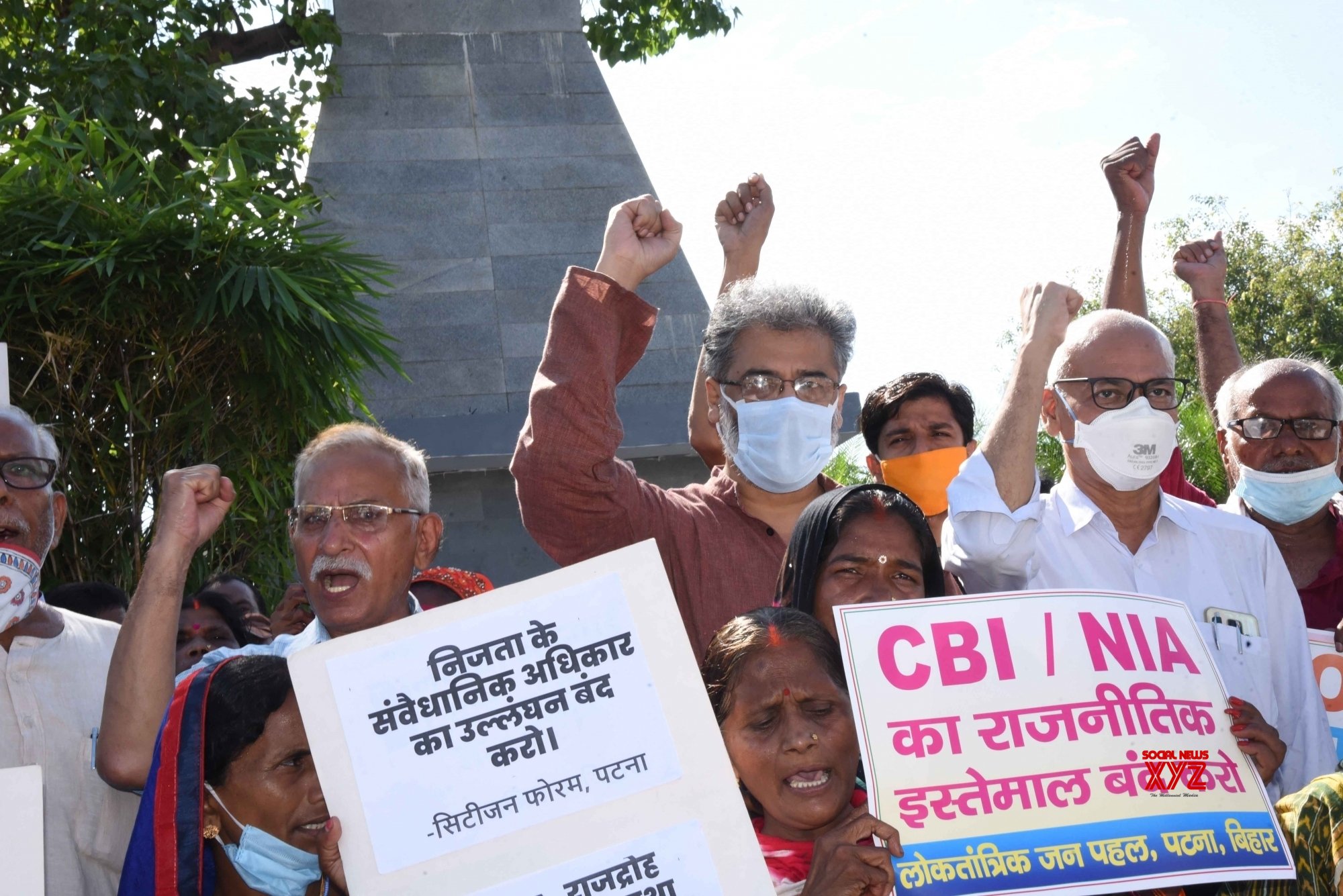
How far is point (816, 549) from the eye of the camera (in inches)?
A: 120

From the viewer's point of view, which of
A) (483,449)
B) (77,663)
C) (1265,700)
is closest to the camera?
(1265,700)

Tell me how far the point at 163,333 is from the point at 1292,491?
4787mm

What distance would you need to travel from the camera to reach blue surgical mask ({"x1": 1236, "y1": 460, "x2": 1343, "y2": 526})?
387 cm

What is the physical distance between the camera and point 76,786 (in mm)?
3184

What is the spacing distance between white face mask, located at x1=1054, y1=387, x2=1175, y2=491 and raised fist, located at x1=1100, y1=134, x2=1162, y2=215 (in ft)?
4.80

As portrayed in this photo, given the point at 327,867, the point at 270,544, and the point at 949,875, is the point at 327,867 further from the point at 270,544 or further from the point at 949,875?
the point at 270,544

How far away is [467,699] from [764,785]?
0.59m

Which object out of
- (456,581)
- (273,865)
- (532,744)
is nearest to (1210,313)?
(456,581)

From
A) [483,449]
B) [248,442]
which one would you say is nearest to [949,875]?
[248,442]

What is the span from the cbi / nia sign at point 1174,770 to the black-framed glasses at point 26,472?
2.66 m

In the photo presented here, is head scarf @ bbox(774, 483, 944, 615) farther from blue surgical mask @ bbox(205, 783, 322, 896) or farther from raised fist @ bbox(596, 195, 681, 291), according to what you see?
blue surgical mask @ bbox(205, 783, 322, 896)

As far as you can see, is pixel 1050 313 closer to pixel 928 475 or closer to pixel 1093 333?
pixel 1093 333

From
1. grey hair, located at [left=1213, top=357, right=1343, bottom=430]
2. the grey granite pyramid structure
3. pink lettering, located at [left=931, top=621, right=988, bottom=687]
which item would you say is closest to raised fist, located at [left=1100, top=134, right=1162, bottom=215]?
grey hair, located at [left=1213, top=357, right=1343, bottom=430]

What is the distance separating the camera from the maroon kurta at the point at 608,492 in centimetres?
314
